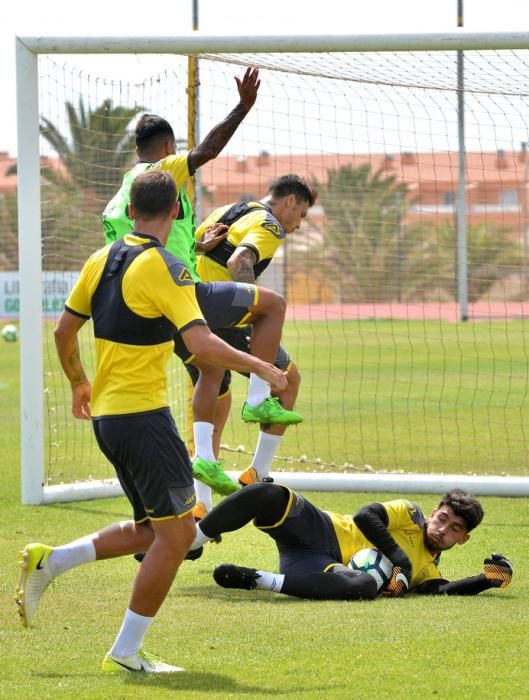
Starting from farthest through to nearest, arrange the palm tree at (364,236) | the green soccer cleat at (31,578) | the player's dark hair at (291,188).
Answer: the palm tree at (364,236)
the player's dark hair at (291,188)
the green soccer cleat at (31,578)

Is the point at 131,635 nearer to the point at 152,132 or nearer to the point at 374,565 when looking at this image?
the point at 374,565

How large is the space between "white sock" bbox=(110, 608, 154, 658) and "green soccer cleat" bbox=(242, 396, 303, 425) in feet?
8.88

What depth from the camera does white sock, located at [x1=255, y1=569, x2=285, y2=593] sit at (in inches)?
288

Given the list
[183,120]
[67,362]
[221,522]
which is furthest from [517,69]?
[67,362]

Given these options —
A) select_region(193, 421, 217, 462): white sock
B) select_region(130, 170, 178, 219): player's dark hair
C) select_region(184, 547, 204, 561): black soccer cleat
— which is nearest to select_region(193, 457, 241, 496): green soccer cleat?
select_region(193, 421, 217, 462): white sock

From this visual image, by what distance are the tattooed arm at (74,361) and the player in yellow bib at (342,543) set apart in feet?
4.59

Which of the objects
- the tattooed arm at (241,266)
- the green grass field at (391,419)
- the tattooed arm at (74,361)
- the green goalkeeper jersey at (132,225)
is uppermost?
the green goalkeeper jersey at (132,225)

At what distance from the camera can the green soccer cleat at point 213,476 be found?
8164 mm

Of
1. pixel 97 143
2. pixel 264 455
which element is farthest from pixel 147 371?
pixel 97 143

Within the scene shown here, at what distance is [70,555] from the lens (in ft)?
20.3

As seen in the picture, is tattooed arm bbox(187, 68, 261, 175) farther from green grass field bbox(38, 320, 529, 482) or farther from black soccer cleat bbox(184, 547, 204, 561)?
green grass field bbox(38, 320, 529, 482)

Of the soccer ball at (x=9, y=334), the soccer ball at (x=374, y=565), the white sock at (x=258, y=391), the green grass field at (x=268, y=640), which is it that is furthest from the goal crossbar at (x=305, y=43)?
the soccer ball at (x=9, y=334)

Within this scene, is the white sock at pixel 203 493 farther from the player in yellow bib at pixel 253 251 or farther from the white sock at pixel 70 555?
the white sock at pixel 70 555

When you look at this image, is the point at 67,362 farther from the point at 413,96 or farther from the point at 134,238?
the point at 413,96
